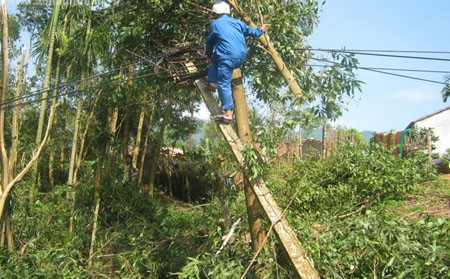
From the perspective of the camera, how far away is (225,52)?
175 inches

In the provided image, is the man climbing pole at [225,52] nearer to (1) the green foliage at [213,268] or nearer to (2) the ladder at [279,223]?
(2) the ladder at [279,223]

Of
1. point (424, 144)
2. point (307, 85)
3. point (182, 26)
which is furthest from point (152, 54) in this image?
point (424, 144)

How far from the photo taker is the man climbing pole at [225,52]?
439cm

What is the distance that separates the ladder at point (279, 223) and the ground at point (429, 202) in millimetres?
3604

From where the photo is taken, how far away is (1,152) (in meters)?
6.86

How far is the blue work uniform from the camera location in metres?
4.41

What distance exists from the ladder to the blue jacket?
0.71m

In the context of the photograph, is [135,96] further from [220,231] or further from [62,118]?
[62,118]

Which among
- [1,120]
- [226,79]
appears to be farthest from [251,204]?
[1,120]

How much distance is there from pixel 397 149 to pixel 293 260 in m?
7.86

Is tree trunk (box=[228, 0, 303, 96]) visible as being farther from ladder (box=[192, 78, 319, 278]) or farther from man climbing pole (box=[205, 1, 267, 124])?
ladder (box=[192, 78, 319, 278])

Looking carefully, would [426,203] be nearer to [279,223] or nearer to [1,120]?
[279,223]

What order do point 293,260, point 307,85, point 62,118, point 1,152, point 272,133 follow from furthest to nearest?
point 62,118 < point 1,152 < point 307,85 < point 272,133 < point 293,260

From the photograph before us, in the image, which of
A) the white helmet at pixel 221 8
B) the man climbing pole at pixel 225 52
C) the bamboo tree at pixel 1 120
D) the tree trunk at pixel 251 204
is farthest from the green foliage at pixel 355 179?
the bamboo tree at pixel 1 120
